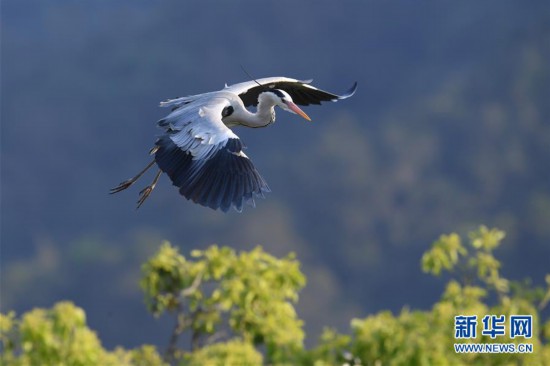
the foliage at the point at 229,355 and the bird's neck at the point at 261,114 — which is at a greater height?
the bird's neck at the point at 261,114

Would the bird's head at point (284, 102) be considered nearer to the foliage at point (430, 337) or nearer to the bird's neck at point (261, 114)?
the bird's neck at point (261, 114)

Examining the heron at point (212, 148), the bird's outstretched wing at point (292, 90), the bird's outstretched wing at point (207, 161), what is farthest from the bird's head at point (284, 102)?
the bird's outstretched wing at point (207, 161)

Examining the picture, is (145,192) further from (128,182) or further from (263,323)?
(263,323)

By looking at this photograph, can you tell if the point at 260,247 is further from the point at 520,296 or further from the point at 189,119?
the point at 189,119

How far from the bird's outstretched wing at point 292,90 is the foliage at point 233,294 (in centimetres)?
562

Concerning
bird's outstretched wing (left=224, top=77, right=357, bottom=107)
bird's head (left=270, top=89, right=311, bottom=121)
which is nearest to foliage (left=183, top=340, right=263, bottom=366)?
bird's head (left=270, top=89, right=311, bottom=121)

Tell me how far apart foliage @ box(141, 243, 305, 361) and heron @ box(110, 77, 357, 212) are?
2.10 m

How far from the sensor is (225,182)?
35.2ft

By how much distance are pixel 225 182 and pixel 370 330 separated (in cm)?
389

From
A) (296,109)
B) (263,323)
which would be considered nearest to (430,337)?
(263,323)

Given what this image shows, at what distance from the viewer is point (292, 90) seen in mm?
14891

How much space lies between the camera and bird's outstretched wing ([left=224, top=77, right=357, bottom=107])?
13.9m

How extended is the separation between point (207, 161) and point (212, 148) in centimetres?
20

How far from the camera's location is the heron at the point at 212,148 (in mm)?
Answer: 10664
